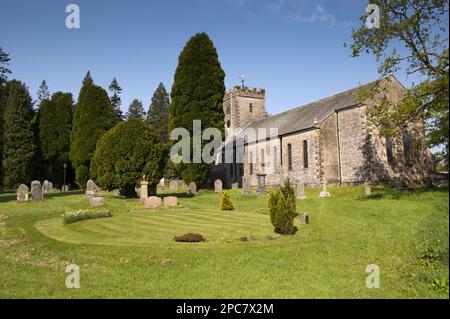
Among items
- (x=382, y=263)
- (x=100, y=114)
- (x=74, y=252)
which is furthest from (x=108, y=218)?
(x=100, y=114)

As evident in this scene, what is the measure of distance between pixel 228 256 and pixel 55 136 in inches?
1775

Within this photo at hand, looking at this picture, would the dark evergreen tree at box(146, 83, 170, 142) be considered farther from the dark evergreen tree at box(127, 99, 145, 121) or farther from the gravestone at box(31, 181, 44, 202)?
the gravestone at box(31, 181, 44, 202)

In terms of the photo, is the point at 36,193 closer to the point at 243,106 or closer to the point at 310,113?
the point at 310,113

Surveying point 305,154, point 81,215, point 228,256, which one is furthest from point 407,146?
point 81,215

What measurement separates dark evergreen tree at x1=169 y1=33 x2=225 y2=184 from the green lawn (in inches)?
738

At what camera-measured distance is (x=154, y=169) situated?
26.0 metres

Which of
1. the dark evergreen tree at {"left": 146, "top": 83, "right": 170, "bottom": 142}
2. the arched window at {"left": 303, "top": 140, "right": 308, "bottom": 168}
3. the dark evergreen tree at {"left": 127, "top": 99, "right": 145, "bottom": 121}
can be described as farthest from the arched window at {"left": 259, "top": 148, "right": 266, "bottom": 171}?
the dark evergreen tree at {"left": 127, "top": 99, "right": 145, "bottom": 121}

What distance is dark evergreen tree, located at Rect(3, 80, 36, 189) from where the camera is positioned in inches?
1783

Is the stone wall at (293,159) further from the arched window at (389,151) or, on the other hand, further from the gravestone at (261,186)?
the arched window at (389,151)

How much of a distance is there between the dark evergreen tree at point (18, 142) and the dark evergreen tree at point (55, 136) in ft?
5.46

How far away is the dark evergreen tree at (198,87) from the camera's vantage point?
3488 centimetres

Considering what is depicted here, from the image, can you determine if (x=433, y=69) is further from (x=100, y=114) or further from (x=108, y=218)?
(x=100, y=114)

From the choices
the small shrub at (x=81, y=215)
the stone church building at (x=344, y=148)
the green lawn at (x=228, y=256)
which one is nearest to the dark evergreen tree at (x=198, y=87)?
the stone church building at (x=344, y=148)

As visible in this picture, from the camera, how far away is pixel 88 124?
4028 centimetres
